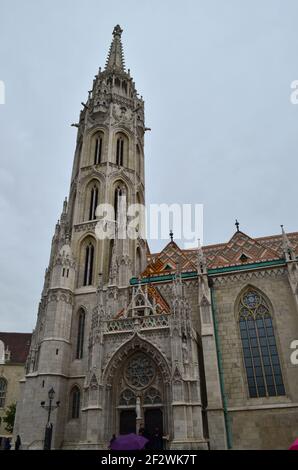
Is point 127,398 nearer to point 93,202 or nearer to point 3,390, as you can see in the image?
point 93,202

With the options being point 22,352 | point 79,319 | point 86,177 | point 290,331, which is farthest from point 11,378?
point 290,331

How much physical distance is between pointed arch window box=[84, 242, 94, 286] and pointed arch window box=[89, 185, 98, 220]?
2648 millimetres

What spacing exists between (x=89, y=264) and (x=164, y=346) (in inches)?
395

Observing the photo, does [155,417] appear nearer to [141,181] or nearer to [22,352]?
[141,181]

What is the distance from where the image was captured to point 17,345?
151 feet

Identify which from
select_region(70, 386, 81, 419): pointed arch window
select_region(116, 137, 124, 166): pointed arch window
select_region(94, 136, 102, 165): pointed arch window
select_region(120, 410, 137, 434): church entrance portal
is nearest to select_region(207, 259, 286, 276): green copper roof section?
select_region(120, 410, 137, 434): church entrance portal

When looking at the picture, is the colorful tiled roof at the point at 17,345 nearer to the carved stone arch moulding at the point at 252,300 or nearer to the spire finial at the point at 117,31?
the carved stone arch moulding at the point at 252,300

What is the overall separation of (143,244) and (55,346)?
11657 millimetres

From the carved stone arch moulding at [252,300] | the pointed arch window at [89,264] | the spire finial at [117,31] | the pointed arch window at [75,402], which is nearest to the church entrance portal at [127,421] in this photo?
the pointed arch window at [75,402]

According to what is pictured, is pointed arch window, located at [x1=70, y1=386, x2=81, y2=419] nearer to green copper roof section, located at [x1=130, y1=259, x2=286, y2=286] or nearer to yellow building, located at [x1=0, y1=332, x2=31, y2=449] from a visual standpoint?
green copper roof section, located at [x1=130, y1=259, x2=286, y2=286]

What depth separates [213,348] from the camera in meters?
19.6

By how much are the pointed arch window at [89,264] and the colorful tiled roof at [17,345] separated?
23.1 metres

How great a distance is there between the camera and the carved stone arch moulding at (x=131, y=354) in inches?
726

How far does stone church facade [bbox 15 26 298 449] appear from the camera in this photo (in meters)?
18.0
